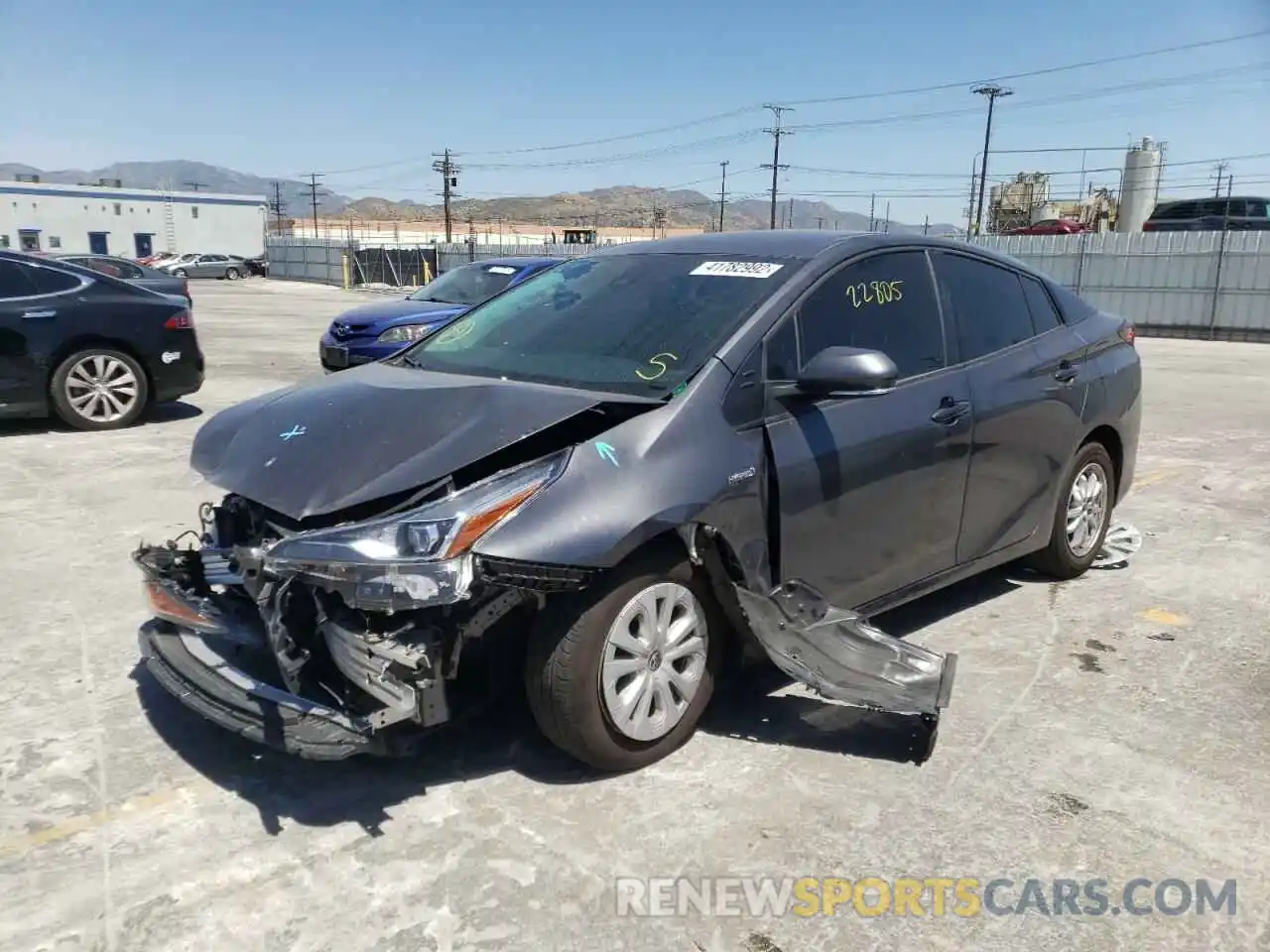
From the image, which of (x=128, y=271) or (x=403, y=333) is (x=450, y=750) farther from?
(x=128, y=271)

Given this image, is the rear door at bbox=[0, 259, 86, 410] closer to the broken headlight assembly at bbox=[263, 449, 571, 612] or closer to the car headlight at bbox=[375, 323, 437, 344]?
the car headlight at bbox=[375, 323, 437, 344]

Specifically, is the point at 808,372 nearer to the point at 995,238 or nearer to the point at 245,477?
the point at 245,477

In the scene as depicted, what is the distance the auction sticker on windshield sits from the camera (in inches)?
143

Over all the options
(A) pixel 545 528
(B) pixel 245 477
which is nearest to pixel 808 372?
(A) pixel 545 528

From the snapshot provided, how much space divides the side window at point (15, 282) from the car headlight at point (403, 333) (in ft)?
10.8

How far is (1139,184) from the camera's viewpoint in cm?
3859

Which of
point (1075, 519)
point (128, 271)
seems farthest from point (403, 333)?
point (128, 271)

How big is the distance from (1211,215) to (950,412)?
2729cm

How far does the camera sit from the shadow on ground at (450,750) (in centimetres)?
297

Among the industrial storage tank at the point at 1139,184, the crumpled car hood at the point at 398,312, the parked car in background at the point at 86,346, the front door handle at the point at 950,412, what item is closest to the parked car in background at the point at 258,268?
the industrial storage tank at the point at 1139,184

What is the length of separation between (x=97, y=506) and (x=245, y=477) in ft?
Answer: 12.3

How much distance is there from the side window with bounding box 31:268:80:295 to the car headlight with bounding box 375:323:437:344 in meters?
2.97

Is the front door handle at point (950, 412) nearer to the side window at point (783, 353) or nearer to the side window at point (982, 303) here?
the side window at point (982, 303)

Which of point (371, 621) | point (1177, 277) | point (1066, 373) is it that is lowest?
point (371, 621)
